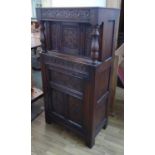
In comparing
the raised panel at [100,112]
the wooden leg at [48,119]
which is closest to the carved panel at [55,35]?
the raised panel at [100,112]

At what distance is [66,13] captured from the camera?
129cm

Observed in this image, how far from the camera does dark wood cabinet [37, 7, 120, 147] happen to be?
4.15 ft

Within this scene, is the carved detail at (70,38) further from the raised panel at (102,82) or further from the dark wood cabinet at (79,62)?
the raised panel at (102,82)

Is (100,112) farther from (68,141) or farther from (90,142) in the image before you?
(68,141)

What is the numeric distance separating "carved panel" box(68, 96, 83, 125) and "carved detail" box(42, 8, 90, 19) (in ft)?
2.39

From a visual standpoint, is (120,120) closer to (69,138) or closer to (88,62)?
(69,138)

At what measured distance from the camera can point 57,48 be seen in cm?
155

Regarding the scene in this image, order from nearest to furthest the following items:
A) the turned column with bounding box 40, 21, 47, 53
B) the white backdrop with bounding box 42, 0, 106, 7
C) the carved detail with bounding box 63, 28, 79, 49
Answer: the carved detail with bounding box 63, 28, 79, 49, the turned column with bounding box 40, 21, 47, 53, the white backdrop with bounding box 42, 0, 106, 7

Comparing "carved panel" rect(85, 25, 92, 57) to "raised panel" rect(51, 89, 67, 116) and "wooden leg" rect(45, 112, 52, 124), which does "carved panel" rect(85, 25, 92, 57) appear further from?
"wooden leg" rect(45, 112, 52, 124)

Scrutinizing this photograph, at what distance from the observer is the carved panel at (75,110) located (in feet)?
5.13

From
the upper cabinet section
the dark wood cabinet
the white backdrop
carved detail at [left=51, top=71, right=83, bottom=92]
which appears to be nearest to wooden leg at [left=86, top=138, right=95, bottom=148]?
the dark wood cabinet
